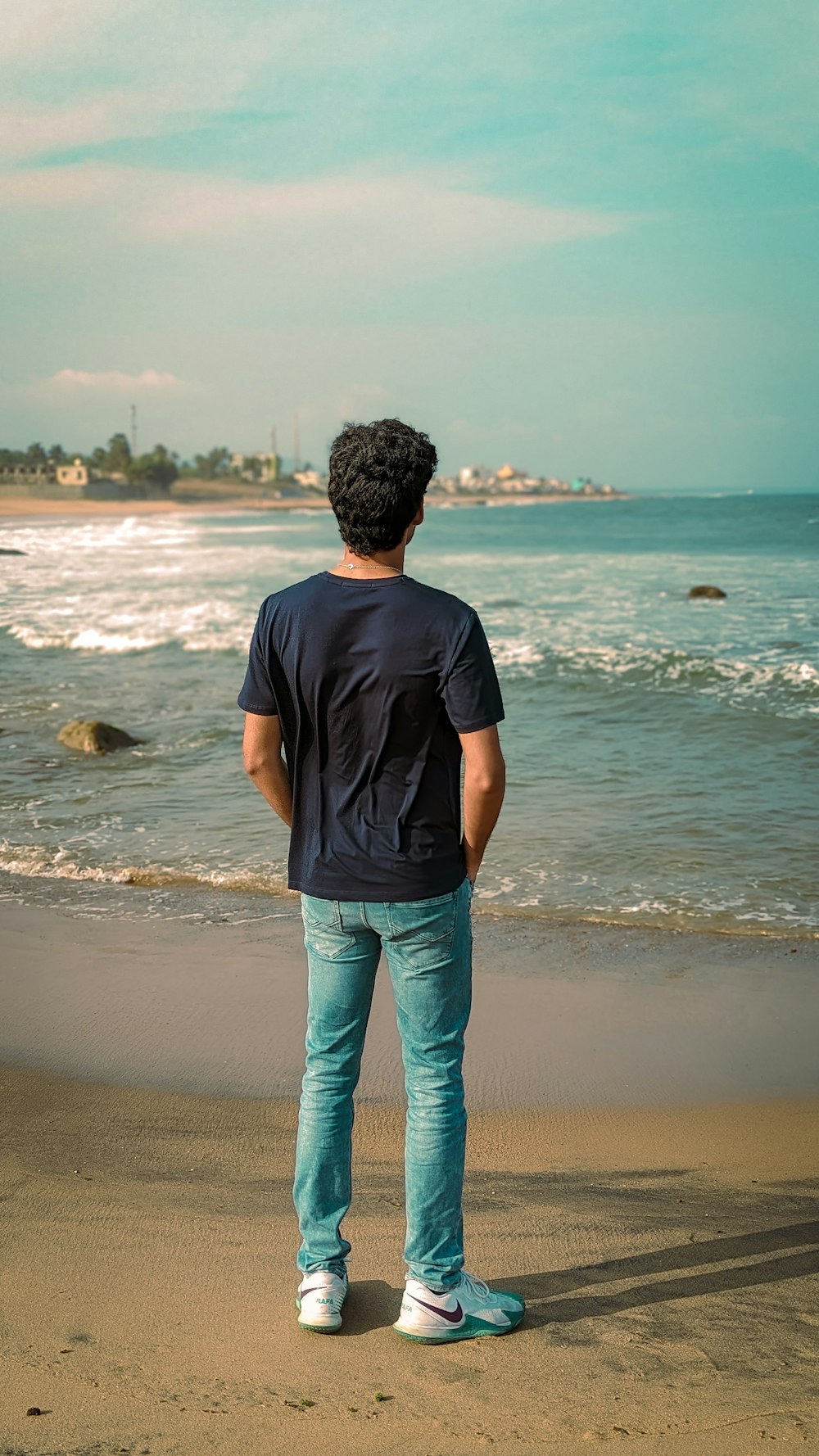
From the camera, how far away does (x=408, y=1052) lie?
2684 mm

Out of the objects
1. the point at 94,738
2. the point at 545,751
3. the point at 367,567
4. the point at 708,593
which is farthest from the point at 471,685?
the point at 708,593

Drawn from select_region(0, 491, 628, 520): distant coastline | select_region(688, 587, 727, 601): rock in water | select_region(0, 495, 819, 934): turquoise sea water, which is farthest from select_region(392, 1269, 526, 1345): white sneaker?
select_region(0, 491, 628, 520): distant coastline

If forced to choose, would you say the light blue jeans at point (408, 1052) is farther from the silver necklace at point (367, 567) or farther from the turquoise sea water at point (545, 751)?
the turquoise sea water at point (545, 751)

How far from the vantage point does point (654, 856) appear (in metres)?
7.34

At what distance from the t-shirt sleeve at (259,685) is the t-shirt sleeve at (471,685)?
41cm

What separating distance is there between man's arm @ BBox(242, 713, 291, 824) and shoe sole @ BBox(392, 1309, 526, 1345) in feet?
3.88

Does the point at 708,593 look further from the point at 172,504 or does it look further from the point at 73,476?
Answer: the point at 172,504

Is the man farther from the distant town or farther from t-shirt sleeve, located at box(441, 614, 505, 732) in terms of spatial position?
the distant town

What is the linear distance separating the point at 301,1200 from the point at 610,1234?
2.90 ft

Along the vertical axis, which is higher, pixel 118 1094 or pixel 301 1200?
pixel 301 1200

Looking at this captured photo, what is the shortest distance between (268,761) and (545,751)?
326 inches

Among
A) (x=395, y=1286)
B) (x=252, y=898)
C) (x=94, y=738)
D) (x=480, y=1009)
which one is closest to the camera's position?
(x=395, y=1286)

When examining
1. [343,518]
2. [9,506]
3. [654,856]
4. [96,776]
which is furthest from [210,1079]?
[9,506]

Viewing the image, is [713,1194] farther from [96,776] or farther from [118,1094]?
[96,776]
